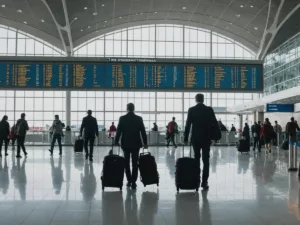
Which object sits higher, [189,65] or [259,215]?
[189,65]

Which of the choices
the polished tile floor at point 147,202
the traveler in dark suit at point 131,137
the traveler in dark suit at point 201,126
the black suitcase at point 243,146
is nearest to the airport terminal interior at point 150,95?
the polished tile floor at point 147,202

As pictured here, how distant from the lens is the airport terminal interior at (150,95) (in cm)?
563

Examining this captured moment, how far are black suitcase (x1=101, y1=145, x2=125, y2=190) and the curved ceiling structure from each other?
19.5 meters

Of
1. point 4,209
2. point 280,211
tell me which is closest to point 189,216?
point 280,211

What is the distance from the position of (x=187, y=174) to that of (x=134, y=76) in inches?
422

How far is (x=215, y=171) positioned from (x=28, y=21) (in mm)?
25426

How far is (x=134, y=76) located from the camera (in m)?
17.2

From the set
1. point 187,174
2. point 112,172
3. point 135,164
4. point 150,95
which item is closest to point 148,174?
point 135,164

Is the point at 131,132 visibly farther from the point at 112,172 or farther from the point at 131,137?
the point at 112,172

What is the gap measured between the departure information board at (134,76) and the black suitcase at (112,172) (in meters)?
10.2

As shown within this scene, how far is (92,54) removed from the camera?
119 feet

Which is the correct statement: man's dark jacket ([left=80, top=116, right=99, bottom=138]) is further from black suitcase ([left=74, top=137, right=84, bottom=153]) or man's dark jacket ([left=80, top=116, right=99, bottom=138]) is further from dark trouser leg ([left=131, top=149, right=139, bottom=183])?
dark trouser leg ([left=131, top=149, right=139, bottom=183])

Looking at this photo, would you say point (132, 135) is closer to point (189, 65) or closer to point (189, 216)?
point (189, 216)

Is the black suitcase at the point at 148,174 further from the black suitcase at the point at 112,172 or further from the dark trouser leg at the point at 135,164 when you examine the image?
the black suitcase at the point at 112,172
